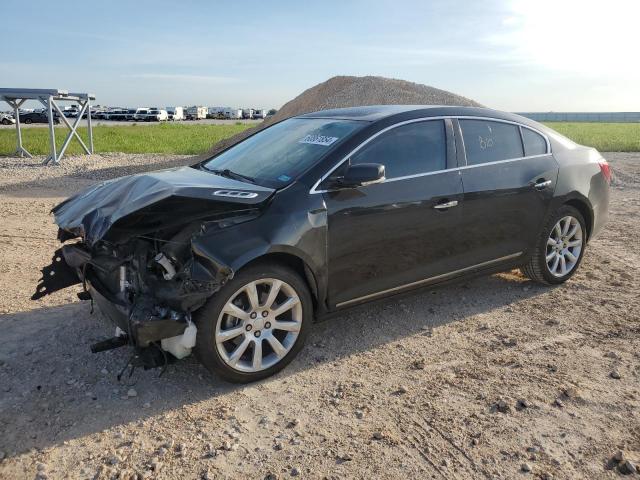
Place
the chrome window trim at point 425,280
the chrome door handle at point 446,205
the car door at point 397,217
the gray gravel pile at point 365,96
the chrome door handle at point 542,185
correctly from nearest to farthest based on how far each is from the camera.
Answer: the car door at point 397,217 < the chrome window trim at point 425,280 < the chrome door handle at point 446,205 < the chrome door handle at point 542,185 < the gray gravel pile at point 365,96

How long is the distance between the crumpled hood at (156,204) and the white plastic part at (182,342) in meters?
0.71

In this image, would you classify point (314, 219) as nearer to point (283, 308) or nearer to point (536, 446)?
point (283, 308)

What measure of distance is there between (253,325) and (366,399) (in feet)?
2.87

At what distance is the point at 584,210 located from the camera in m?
5.73

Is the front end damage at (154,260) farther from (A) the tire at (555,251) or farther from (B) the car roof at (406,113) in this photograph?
(A) the tire at (555,251)

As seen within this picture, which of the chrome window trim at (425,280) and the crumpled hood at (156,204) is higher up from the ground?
the crumpled hood at (156,204)

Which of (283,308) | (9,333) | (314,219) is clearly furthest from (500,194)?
(9,333)

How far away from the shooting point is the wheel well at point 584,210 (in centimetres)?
561

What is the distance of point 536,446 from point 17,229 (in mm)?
7234

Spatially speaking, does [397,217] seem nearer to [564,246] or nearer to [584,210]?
[564,246]

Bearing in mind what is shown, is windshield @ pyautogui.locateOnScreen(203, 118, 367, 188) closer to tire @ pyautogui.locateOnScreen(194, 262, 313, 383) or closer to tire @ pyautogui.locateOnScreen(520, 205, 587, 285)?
tire @ pyautogui.locateOnScreen(194, 262, 313, 383)

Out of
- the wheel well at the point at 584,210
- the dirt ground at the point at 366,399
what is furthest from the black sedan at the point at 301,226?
the dirt ground at the point at 366,399

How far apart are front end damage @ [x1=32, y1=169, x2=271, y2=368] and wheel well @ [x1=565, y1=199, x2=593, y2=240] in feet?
11.3

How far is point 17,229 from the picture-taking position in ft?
25.6
